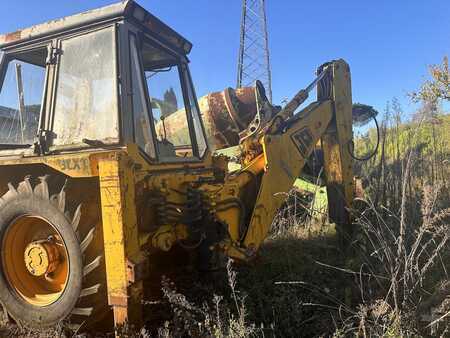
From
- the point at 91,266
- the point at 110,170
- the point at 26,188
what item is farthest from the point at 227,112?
the point at 91,266

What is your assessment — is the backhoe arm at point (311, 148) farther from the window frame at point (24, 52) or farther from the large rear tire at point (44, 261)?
the window frame at point (24, 52)

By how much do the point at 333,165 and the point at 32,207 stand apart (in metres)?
3.07

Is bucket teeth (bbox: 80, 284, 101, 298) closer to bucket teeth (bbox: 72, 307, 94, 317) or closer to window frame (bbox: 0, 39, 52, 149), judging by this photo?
bucket teeth (bbox: 72, 307, 94, 317)

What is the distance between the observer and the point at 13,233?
3.00 meters

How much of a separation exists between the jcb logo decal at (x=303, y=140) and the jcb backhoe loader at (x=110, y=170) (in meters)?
0.01

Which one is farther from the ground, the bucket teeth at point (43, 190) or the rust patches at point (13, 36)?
the rust patches at point (13, 36)

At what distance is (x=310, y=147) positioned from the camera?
402cm

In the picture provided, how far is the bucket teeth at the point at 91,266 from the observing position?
2.47 meters

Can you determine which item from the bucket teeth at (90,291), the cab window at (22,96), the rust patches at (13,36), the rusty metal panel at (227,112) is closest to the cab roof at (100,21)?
the rust patches at (13,36)

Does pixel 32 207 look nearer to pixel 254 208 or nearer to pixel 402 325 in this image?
pixel 254 208

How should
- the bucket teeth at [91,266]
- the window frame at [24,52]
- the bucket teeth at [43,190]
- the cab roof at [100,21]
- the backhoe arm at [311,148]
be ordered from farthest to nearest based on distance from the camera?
the backhoe arm at [311,148] → the window frame at [24,52] → the cab roof at [100,21] → the bucket teeth at [43,190] → the bucket teeth at [91,266]

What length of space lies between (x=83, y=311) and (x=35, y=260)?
2.04 feet

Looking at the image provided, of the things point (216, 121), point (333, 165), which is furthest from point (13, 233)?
point (216, 121)

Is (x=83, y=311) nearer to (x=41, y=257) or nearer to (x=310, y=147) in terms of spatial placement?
(x=41, y=257)
